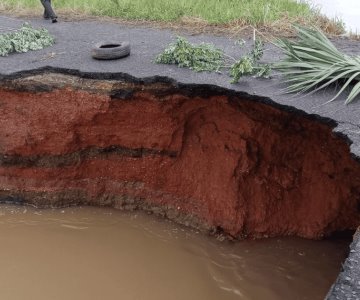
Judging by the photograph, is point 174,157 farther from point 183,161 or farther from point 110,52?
point 110,52

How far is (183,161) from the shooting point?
534cm

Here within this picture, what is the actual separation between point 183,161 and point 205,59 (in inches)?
45.6

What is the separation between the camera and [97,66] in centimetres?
510

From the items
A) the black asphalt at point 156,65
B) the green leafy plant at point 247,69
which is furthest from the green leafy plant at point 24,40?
the green leafy plant at point 247,69

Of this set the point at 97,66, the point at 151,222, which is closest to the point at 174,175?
the point at 151,222

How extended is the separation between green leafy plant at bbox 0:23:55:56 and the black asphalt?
11cm

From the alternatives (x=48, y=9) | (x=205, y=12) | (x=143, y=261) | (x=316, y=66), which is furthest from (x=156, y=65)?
(x=48, y=9)

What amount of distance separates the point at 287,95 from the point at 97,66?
2093 mm

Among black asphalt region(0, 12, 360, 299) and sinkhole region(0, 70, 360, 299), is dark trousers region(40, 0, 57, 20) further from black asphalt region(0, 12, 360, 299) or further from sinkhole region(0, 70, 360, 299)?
sinkhole region(0, 70, 360, 299)

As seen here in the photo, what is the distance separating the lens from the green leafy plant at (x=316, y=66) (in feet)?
13.8

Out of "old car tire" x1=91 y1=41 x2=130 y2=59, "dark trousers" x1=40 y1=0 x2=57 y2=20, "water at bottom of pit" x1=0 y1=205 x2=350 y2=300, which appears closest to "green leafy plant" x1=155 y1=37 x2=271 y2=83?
"old car tire" x1=91 y1=41 x2=130 y2=59

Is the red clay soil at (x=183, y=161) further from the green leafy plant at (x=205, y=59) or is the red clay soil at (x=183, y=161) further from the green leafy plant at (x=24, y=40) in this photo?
the green leafy plant at (x=24, y=40)

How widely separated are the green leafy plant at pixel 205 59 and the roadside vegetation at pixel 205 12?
159cm

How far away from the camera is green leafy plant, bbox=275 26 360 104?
4.21m
